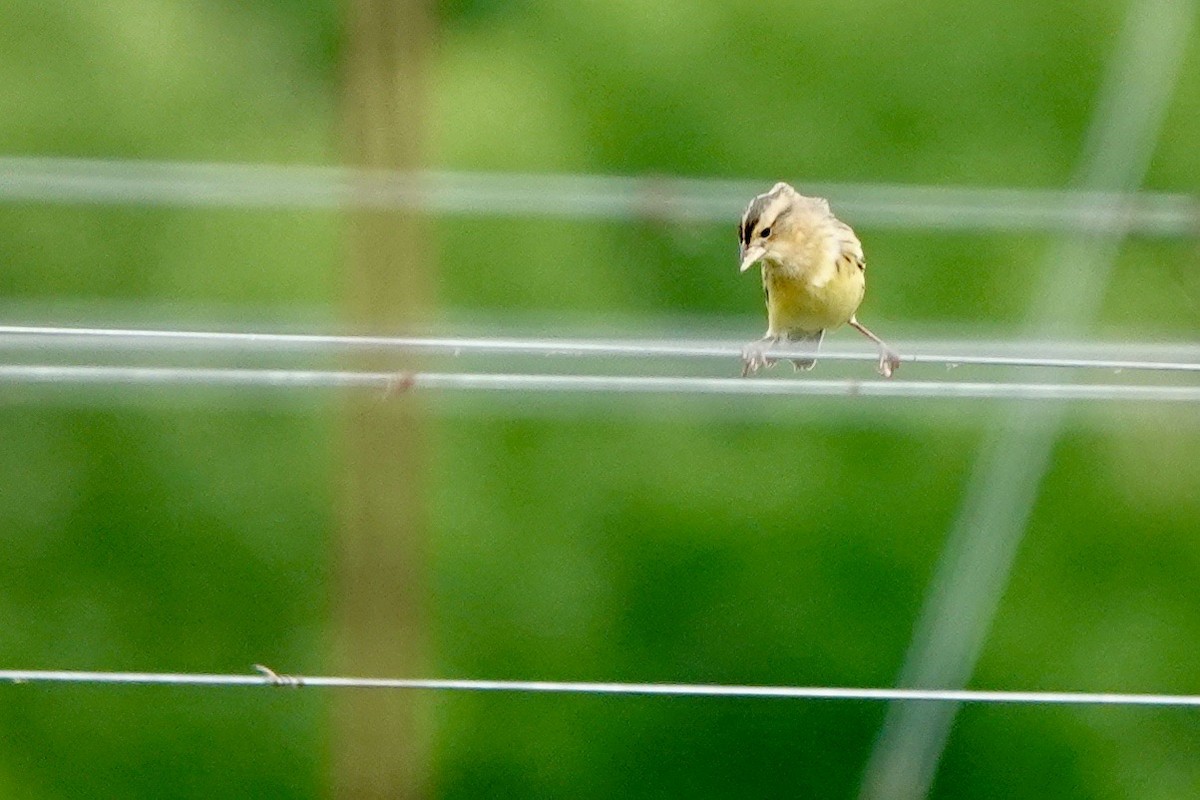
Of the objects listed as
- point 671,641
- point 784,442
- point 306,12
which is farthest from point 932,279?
point 306,12

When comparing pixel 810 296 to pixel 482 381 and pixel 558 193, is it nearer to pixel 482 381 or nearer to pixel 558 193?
pixel 482 381

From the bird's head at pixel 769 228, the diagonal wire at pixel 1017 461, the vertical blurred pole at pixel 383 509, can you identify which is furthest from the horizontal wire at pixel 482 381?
the diagonal wire at pixel 1017 461

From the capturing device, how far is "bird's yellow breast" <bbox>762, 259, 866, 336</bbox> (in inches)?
203

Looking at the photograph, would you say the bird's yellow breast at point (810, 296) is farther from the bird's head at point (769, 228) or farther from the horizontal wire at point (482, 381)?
the horizontal wire at point (482, 381)

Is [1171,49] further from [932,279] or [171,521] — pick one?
[171,521]

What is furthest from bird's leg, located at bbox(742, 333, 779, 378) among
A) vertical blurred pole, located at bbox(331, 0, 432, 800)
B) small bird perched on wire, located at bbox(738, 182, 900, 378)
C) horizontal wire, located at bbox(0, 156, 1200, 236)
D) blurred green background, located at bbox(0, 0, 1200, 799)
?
blurred green background, located at bbox(0, 0, 1200, 799)

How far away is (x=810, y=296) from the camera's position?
5.16 m

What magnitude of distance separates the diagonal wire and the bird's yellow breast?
3.63m

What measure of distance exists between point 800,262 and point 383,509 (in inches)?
106

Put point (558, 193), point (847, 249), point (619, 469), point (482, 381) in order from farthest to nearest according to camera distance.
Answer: point (619, 469), point (558, 193), point (847, 249), point (482, 381)

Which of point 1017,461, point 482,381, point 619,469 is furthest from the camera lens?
point 619,469

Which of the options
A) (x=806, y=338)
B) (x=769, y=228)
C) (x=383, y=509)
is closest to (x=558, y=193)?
(x=806, y=338)

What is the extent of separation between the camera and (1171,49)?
1143 cm

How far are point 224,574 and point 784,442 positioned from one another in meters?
3.12
